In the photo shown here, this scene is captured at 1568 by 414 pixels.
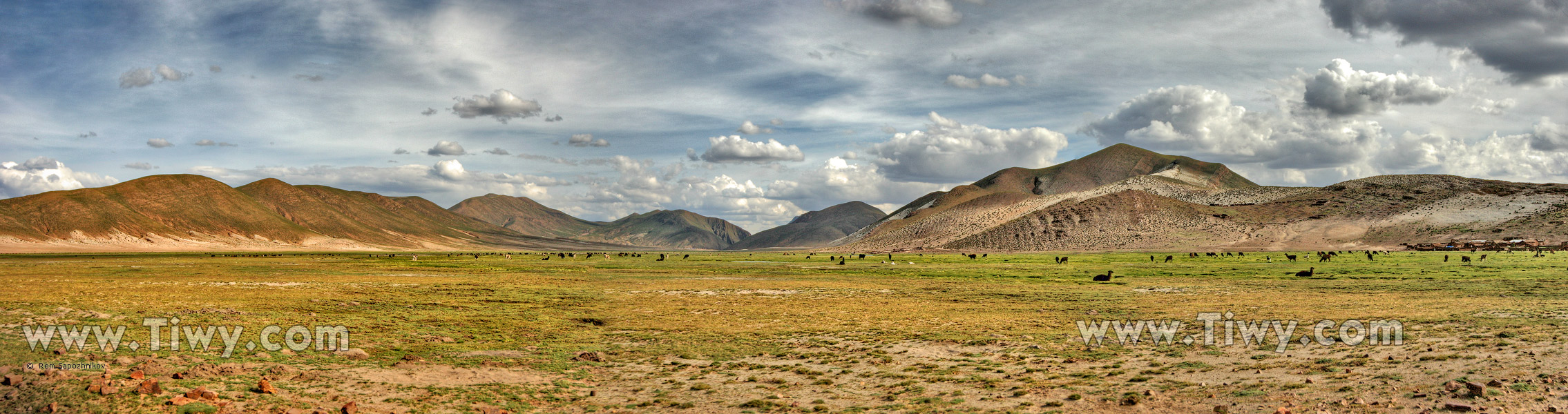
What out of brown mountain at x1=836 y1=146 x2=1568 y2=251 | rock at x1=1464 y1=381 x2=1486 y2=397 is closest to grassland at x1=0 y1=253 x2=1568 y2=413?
rock at x1=1464 y1=381 x2=1486 y2=397

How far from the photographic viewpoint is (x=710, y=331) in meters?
21.7

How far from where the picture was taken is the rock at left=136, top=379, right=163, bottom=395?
11.0m

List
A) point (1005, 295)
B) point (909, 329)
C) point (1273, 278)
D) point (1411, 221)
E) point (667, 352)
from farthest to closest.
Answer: point (1411, 221), point (1273, 278), point (1005, 295), point (909, 329), point (667, 352)

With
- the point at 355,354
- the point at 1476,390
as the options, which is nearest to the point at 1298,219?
the point at 1476,390

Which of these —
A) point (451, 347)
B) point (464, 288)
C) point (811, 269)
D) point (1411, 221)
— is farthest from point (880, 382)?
point (1411, 221)

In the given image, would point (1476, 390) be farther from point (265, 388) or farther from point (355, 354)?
point (355, 354)

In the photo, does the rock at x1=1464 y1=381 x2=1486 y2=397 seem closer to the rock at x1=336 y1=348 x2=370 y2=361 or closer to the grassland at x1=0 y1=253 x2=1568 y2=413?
the grassland at x1=0 y1=253 x2=1568 y2=413

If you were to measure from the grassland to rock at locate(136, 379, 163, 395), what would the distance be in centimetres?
16

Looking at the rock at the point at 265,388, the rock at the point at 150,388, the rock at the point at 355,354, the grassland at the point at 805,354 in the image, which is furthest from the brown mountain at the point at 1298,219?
the rock at the point at 150,388

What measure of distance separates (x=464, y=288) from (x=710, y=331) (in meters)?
23.5

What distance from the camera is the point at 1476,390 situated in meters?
10.5

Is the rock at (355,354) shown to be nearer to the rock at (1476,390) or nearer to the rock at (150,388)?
the rock at (150,388)

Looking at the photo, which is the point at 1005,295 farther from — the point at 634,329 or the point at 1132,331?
the point at 634,329

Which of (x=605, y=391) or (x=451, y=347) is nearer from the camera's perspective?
(x=605, y=391)
